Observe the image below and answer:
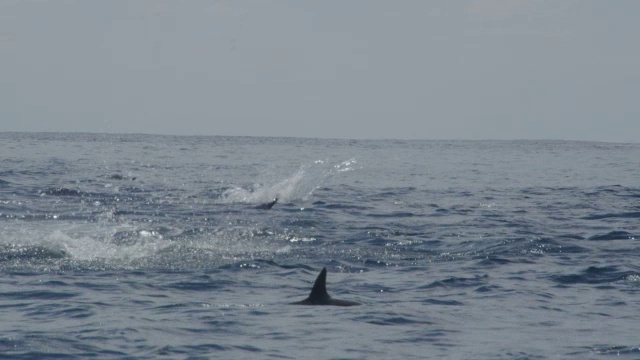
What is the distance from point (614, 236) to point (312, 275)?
28.9ft

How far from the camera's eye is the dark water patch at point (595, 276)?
18.2 metres

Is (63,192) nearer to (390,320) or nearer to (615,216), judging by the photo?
(615,216)

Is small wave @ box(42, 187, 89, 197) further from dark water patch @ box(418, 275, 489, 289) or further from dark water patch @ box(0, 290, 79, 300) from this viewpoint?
dark water patch @ box(418, 275, 489, 289)

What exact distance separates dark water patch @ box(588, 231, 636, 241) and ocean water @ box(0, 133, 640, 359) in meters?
0.04

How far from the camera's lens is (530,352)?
12.6 m

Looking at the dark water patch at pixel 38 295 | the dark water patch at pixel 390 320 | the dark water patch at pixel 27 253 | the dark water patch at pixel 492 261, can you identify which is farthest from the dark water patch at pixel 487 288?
the dark water patch at pixel 27 253

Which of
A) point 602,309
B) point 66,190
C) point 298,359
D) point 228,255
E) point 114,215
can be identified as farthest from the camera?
point 66,190

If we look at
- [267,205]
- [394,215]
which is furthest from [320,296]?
[267,205]

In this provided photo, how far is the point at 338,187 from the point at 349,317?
26.0 m

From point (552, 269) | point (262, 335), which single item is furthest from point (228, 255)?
point (262, 335)

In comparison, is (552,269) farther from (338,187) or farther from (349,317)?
(338,187)

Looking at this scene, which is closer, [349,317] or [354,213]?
[349,317]

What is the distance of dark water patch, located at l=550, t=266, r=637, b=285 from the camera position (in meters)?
18.2

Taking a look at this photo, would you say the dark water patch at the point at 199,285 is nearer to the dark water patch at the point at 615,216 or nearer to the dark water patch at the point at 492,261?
the dark water patch at the point at 492,261
